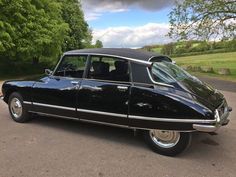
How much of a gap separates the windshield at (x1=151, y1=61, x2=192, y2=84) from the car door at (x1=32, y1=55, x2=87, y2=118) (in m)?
1.48

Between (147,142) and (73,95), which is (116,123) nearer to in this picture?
(147,142)

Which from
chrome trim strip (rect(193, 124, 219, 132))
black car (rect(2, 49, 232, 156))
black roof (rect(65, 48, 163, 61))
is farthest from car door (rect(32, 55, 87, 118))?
chrome trim strip (rect(193, 124, 219, 132))

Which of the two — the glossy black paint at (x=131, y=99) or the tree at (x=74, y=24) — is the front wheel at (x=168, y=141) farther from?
the tree at (x=74, y=24)

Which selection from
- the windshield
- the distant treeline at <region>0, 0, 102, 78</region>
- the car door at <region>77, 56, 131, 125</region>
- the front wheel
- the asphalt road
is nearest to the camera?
the asphalt road

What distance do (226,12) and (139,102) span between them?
1774 cm

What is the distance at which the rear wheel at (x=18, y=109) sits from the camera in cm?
731

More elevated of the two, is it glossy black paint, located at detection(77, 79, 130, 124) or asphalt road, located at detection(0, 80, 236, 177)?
glossy black paint, located at detection(77, 79, 130, 124)

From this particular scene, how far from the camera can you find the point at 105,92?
5.95 m

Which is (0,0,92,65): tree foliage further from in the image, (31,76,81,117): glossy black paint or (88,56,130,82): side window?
(88,56,130,82): side window

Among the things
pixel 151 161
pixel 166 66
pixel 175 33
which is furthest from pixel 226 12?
pixel 151 161

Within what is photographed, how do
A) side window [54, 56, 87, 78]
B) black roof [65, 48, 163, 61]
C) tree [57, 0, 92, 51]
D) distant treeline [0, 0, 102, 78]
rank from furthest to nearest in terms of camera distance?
tree [57, 0, 92, 51]
distant treeline [0, 0, 102, 78]
side window [54, 56, 87, 78]
black roof [65, 48, 163, 61]

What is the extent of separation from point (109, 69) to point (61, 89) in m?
1.07

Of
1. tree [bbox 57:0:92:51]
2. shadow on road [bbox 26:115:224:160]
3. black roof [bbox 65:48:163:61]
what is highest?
tree [bbox 57:0:92:51]

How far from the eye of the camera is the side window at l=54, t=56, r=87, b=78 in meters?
6.55
